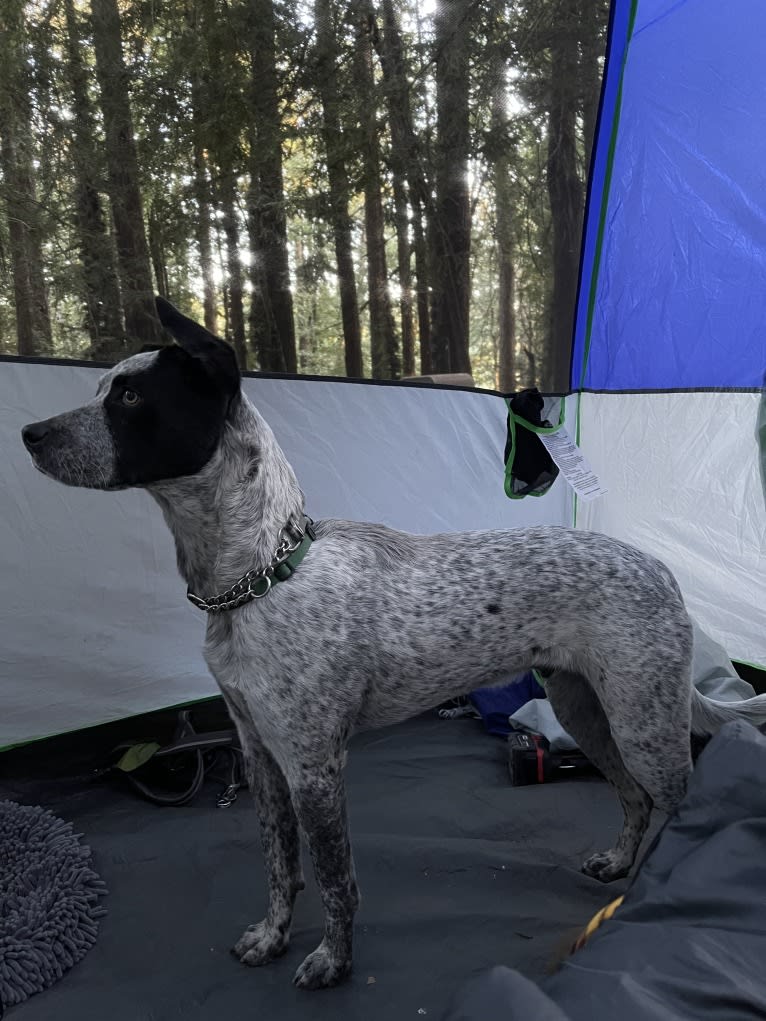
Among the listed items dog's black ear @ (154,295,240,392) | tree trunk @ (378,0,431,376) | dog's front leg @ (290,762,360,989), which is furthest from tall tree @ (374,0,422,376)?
dog's front leg @ (290,762,360,989)

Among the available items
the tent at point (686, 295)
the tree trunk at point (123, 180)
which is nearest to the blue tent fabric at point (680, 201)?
the tent at point (686, 295)

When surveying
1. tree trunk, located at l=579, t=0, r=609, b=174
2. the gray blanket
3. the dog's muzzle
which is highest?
tree trunk, located at l=579, t=0, r=609, b=174

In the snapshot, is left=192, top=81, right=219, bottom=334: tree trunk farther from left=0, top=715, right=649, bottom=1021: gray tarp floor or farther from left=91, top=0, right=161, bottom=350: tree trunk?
left=0, top=715, right=649, bottom=1021: gray tarp floor

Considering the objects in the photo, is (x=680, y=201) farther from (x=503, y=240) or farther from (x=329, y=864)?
(x=329, y=864)

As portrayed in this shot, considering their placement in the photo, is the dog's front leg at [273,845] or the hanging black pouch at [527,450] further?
the hanging black pouch at [527,450]

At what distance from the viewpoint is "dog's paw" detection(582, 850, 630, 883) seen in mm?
2051

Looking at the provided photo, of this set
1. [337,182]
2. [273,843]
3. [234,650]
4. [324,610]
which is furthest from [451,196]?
[273,843]

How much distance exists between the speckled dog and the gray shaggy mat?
43 cm

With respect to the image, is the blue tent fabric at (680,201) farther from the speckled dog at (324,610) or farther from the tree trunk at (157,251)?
the tree trunk at (157,251)

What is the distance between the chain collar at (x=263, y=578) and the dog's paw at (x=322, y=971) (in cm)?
81

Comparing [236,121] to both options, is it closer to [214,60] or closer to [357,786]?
[214,60]

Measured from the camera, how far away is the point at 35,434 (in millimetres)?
1612

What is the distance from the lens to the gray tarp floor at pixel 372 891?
64.9 inches

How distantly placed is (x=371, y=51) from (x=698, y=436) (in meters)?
1.78
